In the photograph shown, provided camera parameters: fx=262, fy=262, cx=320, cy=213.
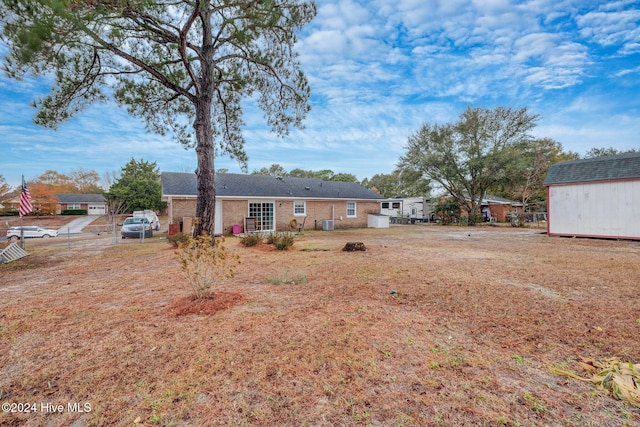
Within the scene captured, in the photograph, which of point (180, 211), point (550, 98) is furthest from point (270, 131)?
point (550, 98)

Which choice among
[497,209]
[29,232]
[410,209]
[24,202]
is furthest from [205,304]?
[497,209]

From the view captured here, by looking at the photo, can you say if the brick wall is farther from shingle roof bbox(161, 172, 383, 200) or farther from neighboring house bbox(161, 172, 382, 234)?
shingle roof bbox(161, 172, 383, 200)

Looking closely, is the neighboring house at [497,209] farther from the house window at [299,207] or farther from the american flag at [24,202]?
the american flag at [24,202]

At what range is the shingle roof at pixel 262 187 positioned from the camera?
16.0 meters

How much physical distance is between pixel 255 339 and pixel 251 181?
669 inches

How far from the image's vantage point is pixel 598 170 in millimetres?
12102

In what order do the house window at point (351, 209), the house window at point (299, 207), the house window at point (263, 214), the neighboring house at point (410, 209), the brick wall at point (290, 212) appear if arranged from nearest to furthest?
the brick wall at point (290, 212), the house window at point (263, 214), the house window at point (299, 207), the house window at point (351, 209), the neighboring house at point (410, 209)

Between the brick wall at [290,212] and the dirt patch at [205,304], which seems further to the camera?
the brick wall at [290,212]

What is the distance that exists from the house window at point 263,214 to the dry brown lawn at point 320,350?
38.2 ft

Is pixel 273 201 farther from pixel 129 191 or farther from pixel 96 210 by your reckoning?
pixel 96 210

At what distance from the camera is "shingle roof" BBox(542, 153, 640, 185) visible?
1123 centimetres

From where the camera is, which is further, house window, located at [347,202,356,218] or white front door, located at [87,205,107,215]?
white front door, located at [87,205,107,215]

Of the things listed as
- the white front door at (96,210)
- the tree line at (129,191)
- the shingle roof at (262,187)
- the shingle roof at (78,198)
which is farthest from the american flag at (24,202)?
the white front door at (96,210)

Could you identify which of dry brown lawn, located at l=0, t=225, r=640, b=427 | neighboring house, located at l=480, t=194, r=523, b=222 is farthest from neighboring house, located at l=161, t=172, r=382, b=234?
neighboring house, located at l=480, t=194, r=523, b=222
